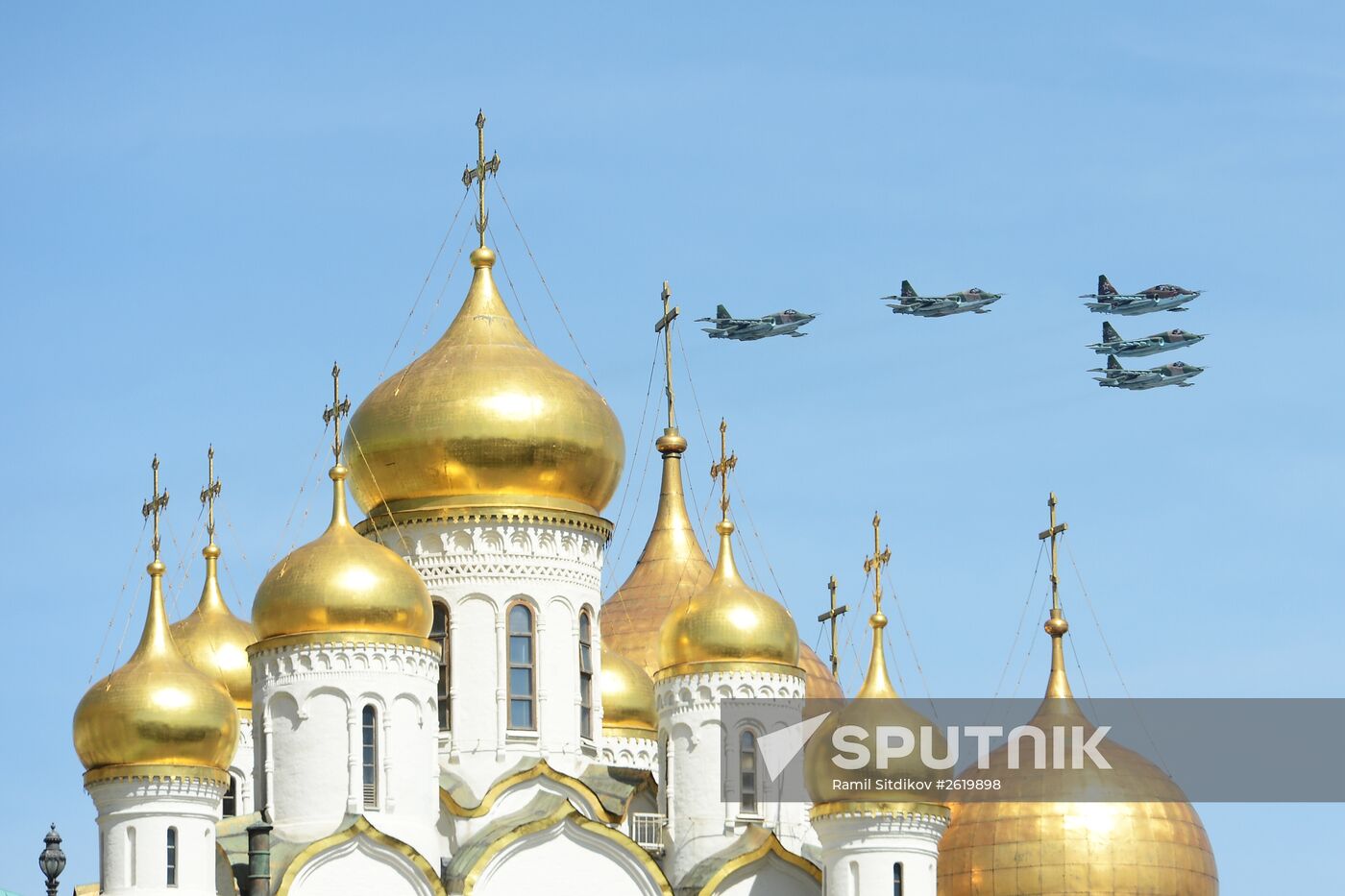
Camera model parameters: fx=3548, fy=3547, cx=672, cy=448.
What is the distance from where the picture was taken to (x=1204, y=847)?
5066cm

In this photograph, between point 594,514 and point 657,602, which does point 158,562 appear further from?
point 657,602

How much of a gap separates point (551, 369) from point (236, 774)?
7779 millimetres

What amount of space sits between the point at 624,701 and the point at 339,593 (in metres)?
8.22

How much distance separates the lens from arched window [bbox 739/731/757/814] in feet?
155

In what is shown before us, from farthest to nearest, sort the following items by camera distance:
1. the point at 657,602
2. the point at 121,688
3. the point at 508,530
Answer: the point at 657,602 → the point at 508,530 → the point at 121,688

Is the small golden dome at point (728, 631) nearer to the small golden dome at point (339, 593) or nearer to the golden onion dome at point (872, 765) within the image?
the golden onion dome at point (872, 765)

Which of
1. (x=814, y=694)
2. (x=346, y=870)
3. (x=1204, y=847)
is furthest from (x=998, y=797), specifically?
(x=346, y=870)

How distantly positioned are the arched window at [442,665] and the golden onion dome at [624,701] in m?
4.07

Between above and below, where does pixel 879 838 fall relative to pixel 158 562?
below

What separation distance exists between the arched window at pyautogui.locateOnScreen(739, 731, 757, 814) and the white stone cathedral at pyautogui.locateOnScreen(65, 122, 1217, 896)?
3 cm

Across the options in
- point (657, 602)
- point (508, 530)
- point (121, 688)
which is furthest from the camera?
point (657, 602)

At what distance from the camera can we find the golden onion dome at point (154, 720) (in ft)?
144

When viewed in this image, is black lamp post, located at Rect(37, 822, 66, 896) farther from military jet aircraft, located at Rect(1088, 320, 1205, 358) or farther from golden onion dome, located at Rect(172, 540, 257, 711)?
military jet aircraft, located at Rect(1088, 320, 1205, 358)

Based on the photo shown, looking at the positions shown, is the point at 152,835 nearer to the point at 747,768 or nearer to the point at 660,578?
the point at 747,768
